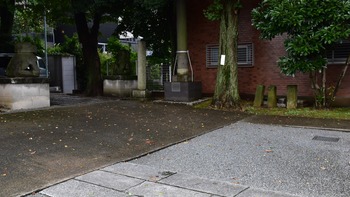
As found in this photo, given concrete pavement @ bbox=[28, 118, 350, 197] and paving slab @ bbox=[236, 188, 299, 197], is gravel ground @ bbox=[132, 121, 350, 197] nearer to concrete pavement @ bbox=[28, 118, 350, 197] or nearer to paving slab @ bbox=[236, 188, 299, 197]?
concrete pavement @ bbox=[28, 118, 350, 197]

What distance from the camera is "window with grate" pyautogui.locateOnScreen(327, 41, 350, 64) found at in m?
12.7

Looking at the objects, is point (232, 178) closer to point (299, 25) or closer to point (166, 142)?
point (166, 142)

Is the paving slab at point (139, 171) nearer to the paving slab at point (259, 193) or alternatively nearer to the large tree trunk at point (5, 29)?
the paving slab at point (259, 193)

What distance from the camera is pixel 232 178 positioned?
519cm

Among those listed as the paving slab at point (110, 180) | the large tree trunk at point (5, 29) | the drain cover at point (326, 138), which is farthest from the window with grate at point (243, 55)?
the paving slab at point (110, 180)

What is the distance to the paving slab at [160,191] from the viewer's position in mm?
→ 4539

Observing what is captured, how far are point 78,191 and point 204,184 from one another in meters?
1.56

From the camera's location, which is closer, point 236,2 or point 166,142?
point 166,142

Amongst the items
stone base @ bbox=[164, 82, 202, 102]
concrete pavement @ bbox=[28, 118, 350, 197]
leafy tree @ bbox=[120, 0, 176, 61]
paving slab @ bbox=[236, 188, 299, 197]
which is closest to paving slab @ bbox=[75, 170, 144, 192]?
concrete pavement @ bbox=[28, 118, 350, 197]

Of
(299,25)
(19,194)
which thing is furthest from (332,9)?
(19,194)

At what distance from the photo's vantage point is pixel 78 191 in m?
4.69

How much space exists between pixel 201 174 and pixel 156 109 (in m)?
7.02

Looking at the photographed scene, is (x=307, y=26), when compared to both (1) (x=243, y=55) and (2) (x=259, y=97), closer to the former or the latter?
(2) (x=259, y=97)

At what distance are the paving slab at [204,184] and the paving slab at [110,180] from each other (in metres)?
0.41
